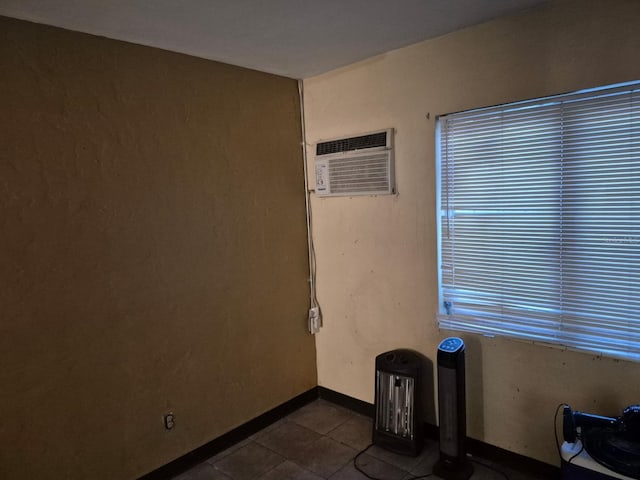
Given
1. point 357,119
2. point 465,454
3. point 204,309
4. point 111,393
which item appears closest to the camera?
point 111,393

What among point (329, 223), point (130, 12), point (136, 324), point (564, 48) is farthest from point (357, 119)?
point (136, 324)

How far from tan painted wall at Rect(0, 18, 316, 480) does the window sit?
3.97 ft

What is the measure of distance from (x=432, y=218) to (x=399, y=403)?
1141mm

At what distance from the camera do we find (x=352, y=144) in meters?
2.75

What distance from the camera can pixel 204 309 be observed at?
254cm

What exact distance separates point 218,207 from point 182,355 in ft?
2.97

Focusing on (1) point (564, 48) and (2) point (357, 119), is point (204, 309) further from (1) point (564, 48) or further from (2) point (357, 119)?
(1) point (564, 48)

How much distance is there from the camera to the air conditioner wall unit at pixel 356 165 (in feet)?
8.54

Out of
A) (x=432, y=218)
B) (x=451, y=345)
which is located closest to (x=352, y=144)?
(x=432, y=218)

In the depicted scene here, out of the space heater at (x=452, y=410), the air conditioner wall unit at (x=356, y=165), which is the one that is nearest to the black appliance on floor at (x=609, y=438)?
the space heater at (x=452, y=410)

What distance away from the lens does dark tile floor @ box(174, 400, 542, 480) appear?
7.70ft

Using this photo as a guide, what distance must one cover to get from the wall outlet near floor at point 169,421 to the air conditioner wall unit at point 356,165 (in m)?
1.70

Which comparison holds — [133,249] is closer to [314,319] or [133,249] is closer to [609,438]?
[314,319]

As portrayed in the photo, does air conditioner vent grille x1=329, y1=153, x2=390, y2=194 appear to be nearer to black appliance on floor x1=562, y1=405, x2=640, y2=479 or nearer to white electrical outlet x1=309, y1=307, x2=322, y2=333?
white electrical outlet x1=309, y1=307, x2=322, y2=333
